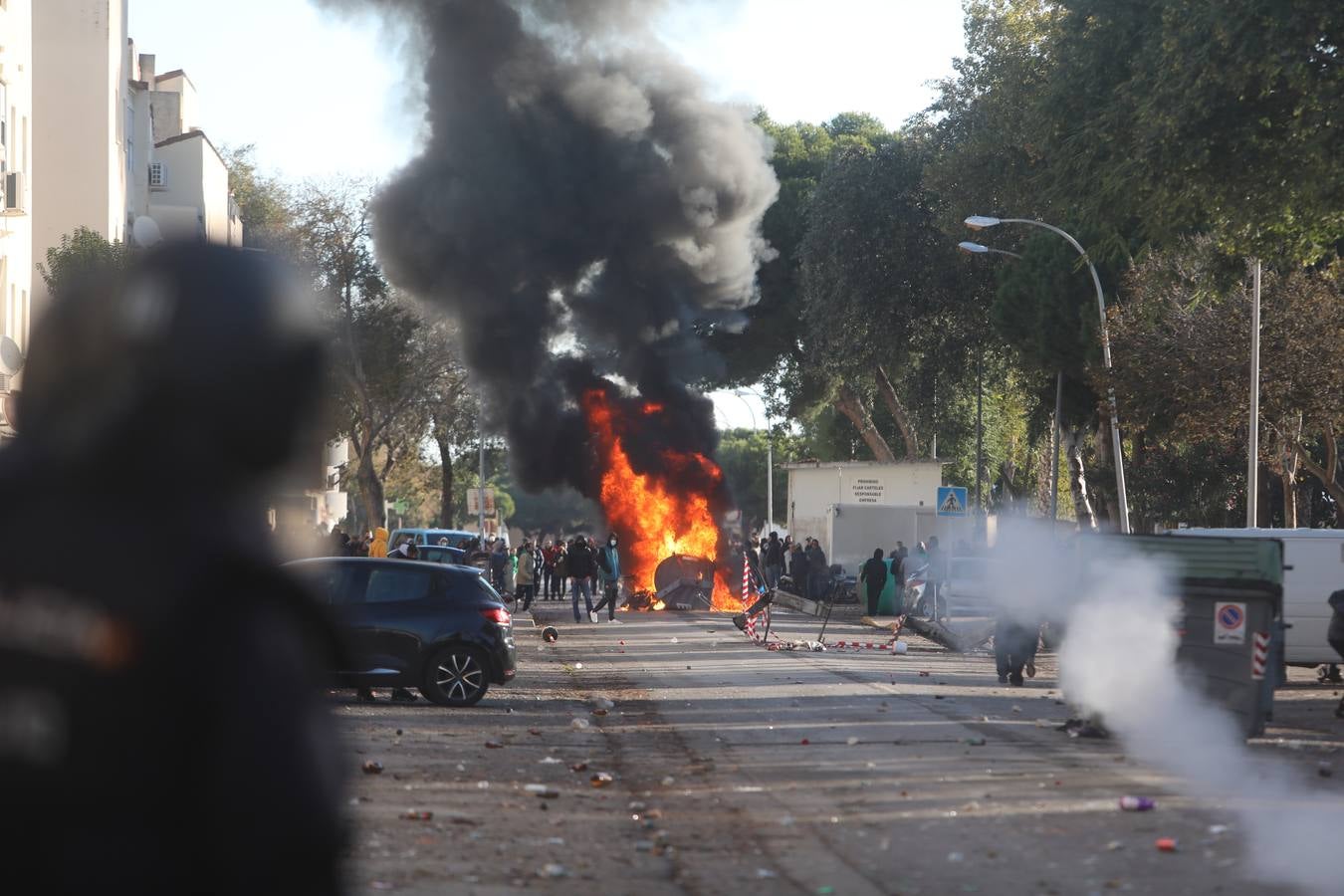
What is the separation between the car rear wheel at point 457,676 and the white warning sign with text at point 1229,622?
274 inches

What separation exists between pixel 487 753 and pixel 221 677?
36.2 feet

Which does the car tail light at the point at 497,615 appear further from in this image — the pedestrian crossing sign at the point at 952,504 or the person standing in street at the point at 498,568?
the person standing in street at the point at 498,568

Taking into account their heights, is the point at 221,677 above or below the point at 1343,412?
below

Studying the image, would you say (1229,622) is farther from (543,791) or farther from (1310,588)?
(1310,588)

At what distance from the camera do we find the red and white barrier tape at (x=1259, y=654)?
43.7ft

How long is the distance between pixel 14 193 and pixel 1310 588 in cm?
2212

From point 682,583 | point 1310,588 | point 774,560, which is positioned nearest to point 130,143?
point 682,583

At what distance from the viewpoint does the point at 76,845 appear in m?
1.89

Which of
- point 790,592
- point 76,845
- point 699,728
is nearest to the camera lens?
point 76,845

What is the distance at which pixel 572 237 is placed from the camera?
4628 centimetres

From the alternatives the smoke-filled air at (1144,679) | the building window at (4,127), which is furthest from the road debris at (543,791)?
the building window at (4,127)

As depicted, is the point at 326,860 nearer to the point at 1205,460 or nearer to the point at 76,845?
the point at 76,845

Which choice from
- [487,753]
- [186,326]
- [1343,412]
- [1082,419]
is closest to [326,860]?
[186,326]

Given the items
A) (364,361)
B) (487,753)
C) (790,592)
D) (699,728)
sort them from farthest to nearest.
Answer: (364,361) → (790,592) → (699,728) → (487,753)
